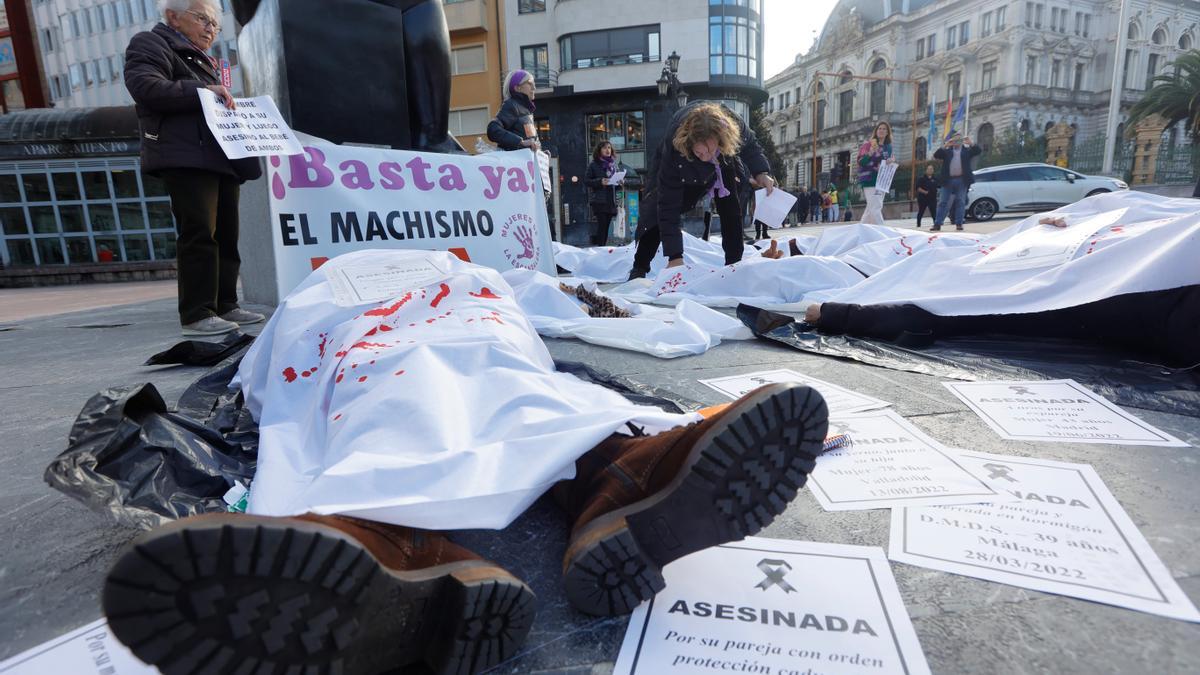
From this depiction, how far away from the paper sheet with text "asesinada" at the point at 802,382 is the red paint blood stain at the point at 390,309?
864 millimetres

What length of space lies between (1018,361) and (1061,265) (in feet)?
1.27

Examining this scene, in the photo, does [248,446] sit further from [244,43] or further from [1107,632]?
[244,43]

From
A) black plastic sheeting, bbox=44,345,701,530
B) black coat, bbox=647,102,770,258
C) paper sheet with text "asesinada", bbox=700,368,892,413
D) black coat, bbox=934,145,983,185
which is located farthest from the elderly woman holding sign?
black coat, bbox=934,145,983,185

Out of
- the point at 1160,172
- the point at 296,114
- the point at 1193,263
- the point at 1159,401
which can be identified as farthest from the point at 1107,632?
the point at 1160,172

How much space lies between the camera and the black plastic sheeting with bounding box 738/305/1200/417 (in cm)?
166

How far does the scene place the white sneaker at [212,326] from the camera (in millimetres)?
2969

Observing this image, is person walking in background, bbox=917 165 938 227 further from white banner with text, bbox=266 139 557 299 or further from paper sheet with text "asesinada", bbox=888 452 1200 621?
paper sheet with text "asesinada", bbox=888 452 1200 621

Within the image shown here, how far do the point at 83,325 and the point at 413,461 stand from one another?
14.9 ft

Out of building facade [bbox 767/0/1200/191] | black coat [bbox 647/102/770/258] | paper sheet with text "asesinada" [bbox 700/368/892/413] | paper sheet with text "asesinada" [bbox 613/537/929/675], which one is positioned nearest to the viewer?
paper sheet with text "asesinada" [bbox 613/537/929/675]

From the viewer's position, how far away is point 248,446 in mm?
1389

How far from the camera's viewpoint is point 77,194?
1049cm

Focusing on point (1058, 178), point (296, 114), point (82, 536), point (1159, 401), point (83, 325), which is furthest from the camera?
point (1058, 178)

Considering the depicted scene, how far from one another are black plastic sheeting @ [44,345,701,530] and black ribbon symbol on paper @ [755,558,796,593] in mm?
637

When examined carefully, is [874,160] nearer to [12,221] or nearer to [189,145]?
[189,145]
